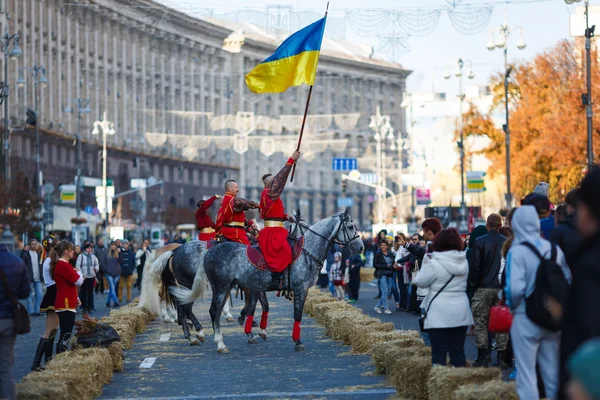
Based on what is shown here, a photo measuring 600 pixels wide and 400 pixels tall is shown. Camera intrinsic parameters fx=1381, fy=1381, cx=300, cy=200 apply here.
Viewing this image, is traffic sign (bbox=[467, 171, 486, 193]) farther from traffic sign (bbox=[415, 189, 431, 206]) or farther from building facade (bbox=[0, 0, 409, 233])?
building facade (bbox=[0, 0, 409, 233])

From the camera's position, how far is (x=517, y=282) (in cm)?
969

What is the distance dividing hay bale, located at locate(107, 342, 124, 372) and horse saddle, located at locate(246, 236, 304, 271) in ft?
10.6

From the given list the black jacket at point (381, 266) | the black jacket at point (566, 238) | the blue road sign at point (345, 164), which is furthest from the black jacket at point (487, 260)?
the blue road sign at point (345, 164)

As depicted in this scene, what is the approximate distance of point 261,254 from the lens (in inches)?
768

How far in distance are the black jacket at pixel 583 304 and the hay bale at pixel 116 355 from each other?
10.6 meters

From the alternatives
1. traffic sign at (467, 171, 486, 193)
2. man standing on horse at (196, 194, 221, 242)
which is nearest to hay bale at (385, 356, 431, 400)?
man standing on horse at (196, 194, 221, 242)

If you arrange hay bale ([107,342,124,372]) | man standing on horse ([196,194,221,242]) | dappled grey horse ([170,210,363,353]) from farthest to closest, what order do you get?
man standing on horse ([196,194,221,242])
dappled grey horse ([170,210,363,353])
hay bale ([107,342,124,372])

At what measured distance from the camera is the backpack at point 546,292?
9062mm

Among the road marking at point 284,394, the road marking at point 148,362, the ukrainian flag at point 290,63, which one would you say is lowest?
the road marking at point 148,362

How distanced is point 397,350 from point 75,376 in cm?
345

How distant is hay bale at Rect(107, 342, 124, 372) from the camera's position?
16469 millimetres

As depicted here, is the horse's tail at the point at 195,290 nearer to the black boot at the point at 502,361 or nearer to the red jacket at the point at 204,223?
the red jacket at the point at 204,223

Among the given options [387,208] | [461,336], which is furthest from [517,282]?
[387,208]

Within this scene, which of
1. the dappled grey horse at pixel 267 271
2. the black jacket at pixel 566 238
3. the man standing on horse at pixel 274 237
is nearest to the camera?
the black jacket at pixel 566 238
